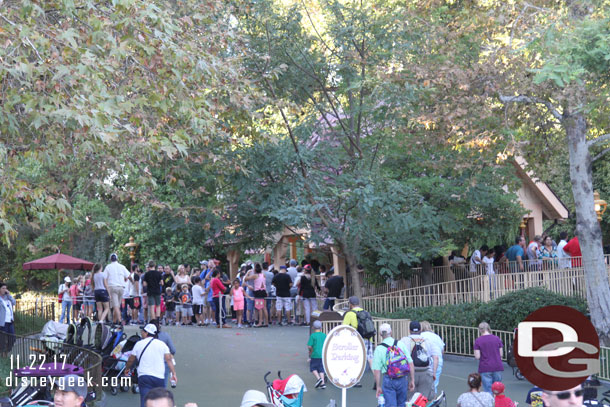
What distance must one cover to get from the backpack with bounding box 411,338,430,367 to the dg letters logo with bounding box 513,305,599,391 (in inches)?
357

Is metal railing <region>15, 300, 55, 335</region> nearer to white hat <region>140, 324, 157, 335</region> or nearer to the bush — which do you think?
the bush

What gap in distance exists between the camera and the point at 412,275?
98.3 feet

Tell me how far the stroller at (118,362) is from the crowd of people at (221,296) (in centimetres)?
709

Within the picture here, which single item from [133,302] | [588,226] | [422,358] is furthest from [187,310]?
[422,358]

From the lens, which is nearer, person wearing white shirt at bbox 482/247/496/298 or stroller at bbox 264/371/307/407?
stroller at bbox 264/371/307/407

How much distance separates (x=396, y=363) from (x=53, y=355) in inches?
284

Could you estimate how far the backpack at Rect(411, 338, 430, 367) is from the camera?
42.5 feet

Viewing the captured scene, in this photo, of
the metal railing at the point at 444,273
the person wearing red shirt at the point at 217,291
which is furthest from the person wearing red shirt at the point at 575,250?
the person wearing red shirt at the point at 217,291

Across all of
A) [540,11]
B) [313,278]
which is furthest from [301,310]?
[540,11]

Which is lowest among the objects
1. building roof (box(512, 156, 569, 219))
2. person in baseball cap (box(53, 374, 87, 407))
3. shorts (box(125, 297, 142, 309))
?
person in baseball cap (box(53, 374, 87, 407))

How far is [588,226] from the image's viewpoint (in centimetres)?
1975

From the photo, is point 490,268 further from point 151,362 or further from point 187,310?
point 151,362

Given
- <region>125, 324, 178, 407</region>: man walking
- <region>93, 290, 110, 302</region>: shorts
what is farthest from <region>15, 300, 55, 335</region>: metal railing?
<region>125, 324, 178, 407</region>: man walking

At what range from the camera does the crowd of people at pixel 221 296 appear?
23859 mm
